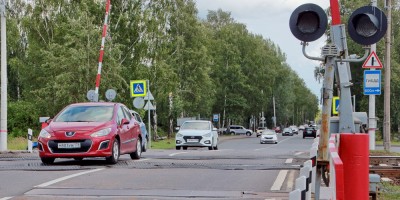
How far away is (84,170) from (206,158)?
197 inches

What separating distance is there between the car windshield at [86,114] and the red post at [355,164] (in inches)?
377

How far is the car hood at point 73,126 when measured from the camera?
14414 millimetres

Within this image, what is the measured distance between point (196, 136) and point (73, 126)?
51.6ft

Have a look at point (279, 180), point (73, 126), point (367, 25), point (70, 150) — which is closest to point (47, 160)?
point (70, 150)

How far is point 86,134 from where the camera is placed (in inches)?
567

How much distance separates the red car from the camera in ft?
47.0

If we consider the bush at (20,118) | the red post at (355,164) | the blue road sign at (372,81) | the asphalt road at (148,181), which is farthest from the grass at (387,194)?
the bush at (20,118)

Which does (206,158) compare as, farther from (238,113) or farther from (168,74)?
(238,113)

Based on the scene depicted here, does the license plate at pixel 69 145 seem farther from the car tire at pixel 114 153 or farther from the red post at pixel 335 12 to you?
the red post at pixel 335 12

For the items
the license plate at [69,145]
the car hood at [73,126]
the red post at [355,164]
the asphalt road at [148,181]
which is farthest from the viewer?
the car hood at [73,126]

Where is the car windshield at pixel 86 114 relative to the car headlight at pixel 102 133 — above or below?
above

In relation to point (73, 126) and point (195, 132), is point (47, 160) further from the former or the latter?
point (195, 132)

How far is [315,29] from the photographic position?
30.3 ft

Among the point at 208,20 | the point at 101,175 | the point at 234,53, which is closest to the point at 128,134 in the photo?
the point at 101,175
